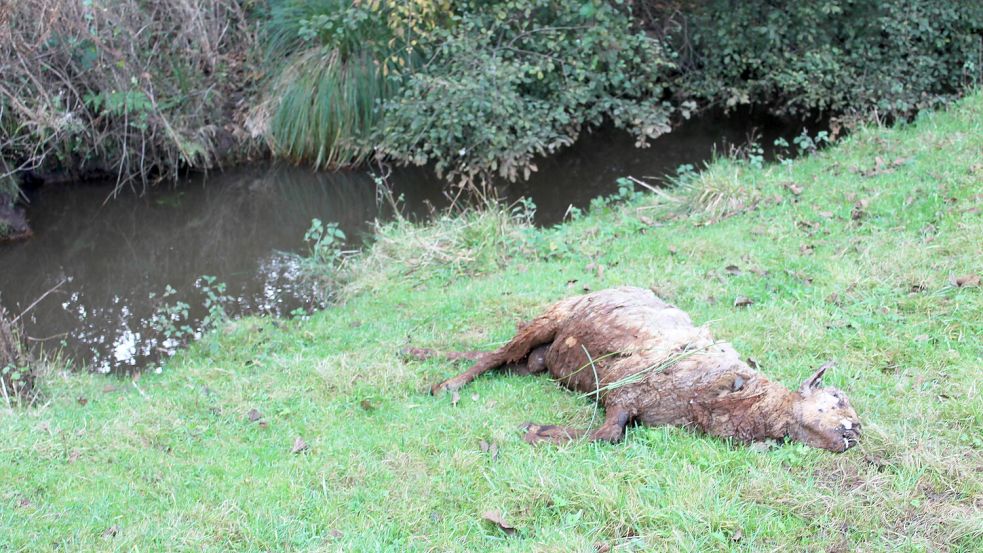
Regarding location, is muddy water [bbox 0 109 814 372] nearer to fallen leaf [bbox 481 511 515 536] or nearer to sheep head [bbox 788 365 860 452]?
fallen leaf [bbox 481 511 515 536]

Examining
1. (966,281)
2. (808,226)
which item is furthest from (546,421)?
(808,226)

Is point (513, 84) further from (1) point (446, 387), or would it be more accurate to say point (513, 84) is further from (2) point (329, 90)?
(1) point (446, 387)

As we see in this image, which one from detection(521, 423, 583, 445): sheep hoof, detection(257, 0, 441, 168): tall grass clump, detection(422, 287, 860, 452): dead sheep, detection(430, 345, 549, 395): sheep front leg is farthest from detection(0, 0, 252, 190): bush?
detection(521, 423, 583, 445): sheep hoof

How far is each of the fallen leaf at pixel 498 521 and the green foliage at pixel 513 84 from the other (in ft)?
25.2

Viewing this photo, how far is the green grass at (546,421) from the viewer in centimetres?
350

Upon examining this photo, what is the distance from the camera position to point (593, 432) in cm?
426

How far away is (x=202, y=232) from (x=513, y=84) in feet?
15.4

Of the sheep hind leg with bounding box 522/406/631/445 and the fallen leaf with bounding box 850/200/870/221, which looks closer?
the sheep hind leg with bounding box 522/406/631/445

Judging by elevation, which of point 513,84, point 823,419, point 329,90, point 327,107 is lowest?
point 327,107

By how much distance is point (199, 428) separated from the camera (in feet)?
16.1

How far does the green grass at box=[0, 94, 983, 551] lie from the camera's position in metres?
3.50

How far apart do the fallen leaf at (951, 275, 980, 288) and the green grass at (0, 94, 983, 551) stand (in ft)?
0.43

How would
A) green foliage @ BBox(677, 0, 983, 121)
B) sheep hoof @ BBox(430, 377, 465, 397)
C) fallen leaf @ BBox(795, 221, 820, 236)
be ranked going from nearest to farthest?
sheep hoof @ BBox(430, 377, 465, 397), fallen leaf @ BBox(795, 221, 820, 236), green foliage @ BBox(677, 0, 983, 121)

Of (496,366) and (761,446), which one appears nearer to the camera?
(761,446)
